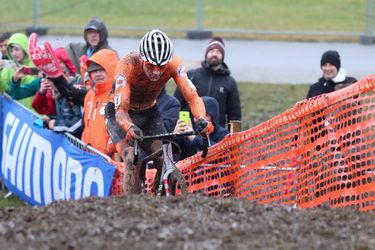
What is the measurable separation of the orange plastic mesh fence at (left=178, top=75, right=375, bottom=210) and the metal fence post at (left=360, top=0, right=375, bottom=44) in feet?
44.2

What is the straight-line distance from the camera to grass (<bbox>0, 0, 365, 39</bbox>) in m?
26.5

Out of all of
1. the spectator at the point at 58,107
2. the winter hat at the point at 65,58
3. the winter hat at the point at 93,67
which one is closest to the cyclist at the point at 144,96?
the winter hat at the point at 93,67

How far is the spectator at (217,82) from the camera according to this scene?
13.4m

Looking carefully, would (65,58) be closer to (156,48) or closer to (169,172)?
(156,48)

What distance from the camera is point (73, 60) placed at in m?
15.1

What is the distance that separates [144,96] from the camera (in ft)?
36.2

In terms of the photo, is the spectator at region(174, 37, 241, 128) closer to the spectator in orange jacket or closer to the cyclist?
the spectator in orange jacket

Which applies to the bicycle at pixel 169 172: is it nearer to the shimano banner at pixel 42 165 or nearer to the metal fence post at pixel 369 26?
the shimano banner at pixel 42 165

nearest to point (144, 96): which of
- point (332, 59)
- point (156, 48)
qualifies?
point (156, 48)

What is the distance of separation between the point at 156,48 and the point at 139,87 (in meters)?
0.70

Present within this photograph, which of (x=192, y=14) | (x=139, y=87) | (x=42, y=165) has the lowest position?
(x=42, y=165)

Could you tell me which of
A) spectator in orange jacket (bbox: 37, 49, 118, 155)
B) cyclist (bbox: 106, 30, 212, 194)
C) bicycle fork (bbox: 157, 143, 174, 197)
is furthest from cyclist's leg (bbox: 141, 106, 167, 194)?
spectator in orange jacket (bbox: 37, 49, 118, 155)

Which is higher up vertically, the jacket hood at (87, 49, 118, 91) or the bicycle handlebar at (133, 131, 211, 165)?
the jacket hood at (87, 49, 118, 91)

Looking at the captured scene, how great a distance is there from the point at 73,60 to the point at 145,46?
4979mm
